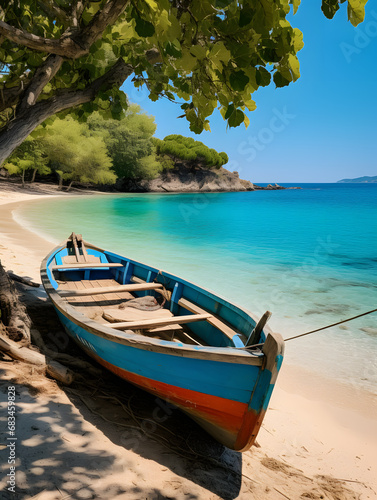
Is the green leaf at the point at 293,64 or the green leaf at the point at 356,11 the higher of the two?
the green leaf at the point at 356,11

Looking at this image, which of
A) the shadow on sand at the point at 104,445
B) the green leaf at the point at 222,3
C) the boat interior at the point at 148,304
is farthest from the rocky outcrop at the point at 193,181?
the green leaf at the point at 222,3

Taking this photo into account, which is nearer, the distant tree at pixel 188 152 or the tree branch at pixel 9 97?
the tree branch at pixel 9 97

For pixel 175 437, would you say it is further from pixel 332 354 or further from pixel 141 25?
pixel 332 354

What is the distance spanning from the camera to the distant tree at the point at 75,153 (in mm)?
39750

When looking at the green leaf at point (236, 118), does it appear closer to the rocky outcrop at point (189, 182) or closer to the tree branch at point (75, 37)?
the tree branch at point (75, 37)

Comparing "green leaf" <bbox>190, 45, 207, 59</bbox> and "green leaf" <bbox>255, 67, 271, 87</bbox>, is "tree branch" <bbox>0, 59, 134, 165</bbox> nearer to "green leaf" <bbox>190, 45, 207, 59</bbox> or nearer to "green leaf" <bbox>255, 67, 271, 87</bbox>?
"green leaf" <bbox>190, 45, 207, 59</bbox>

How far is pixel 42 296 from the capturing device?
271 inches

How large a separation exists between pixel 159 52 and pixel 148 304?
3408mm

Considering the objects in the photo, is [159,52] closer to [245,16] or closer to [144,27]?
[144,27]

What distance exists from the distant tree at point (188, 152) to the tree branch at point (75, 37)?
6563 centimetres

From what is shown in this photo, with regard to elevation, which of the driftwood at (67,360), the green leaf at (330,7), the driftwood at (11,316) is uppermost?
the green leaf at (330,7)

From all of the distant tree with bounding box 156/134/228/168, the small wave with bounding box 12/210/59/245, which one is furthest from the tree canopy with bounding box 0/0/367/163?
the distant tree with bounding box 156/134/228/168

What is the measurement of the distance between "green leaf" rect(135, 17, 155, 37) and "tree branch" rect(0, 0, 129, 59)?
936 millimetres

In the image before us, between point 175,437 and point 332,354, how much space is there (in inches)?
155
